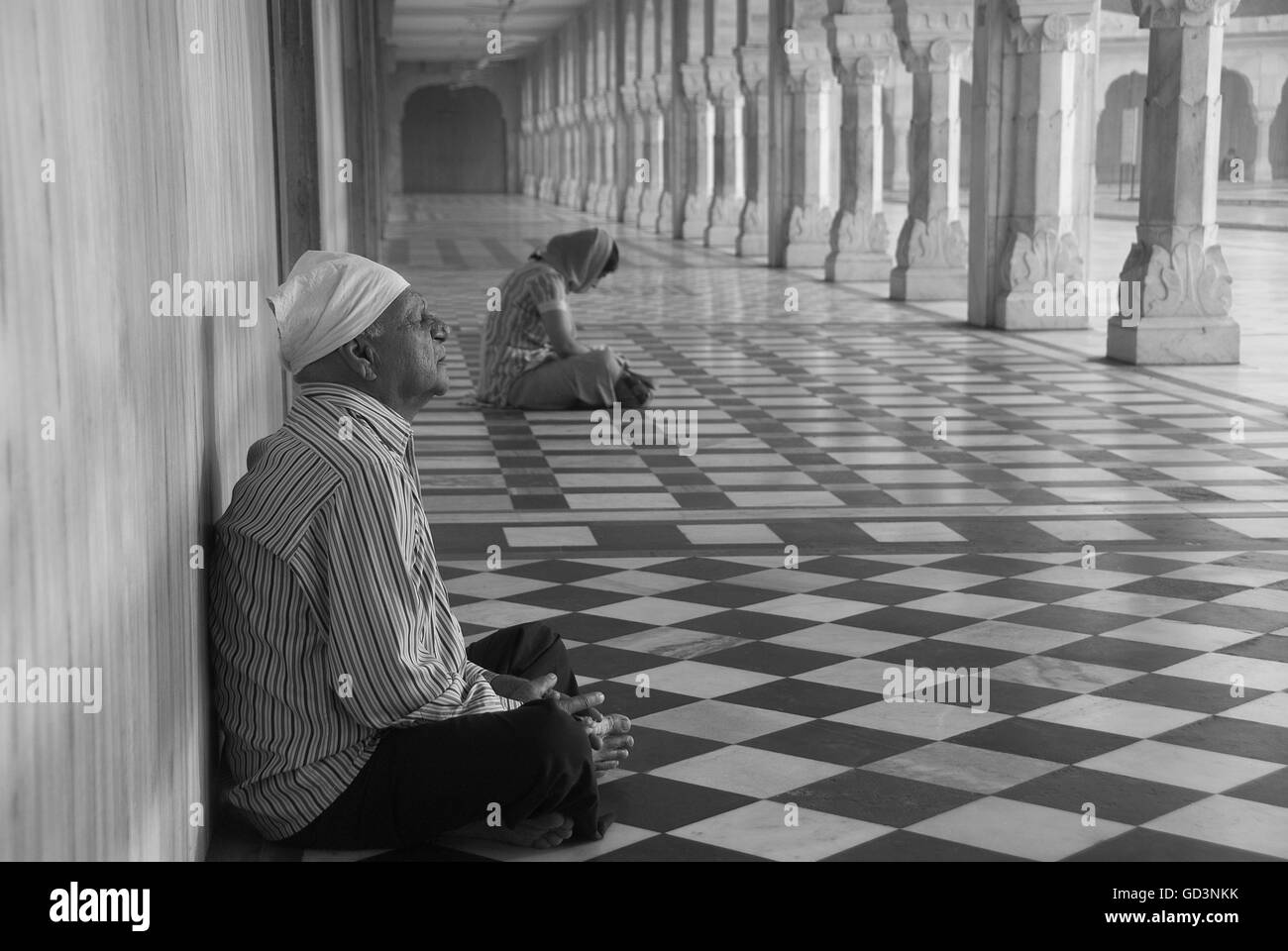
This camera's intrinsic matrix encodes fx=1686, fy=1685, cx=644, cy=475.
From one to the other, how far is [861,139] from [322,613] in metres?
15.2

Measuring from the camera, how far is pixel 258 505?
10.3 ft

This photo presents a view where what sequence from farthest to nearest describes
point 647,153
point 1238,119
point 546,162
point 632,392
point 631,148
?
point 546,162, point 1238,119, point 631,148, point 647,153, point 632,392

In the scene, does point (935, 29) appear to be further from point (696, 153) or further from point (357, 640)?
point (357, 640)

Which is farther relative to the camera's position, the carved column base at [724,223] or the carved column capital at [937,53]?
the carved column base at [724,223]

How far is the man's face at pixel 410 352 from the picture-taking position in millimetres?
3299

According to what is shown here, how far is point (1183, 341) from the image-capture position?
35.6 feet

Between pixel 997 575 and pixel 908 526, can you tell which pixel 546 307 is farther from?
pixel 997 575

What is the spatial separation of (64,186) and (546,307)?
697 centimetres

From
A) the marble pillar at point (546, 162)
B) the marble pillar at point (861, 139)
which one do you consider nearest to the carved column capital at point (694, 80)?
the marble pillar at point (861, 139)

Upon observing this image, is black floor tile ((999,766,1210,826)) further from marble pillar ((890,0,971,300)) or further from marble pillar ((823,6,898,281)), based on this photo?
marble pillar ((823,6,898,281))

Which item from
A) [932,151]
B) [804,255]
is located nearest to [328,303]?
[932,151]

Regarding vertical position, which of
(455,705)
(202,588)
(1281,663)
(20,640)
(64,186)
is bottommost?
(1281,663)

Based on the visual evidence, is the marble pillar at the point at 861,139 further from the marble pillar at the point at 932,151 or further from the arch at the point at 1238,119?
the arch at the point at 1238,119
